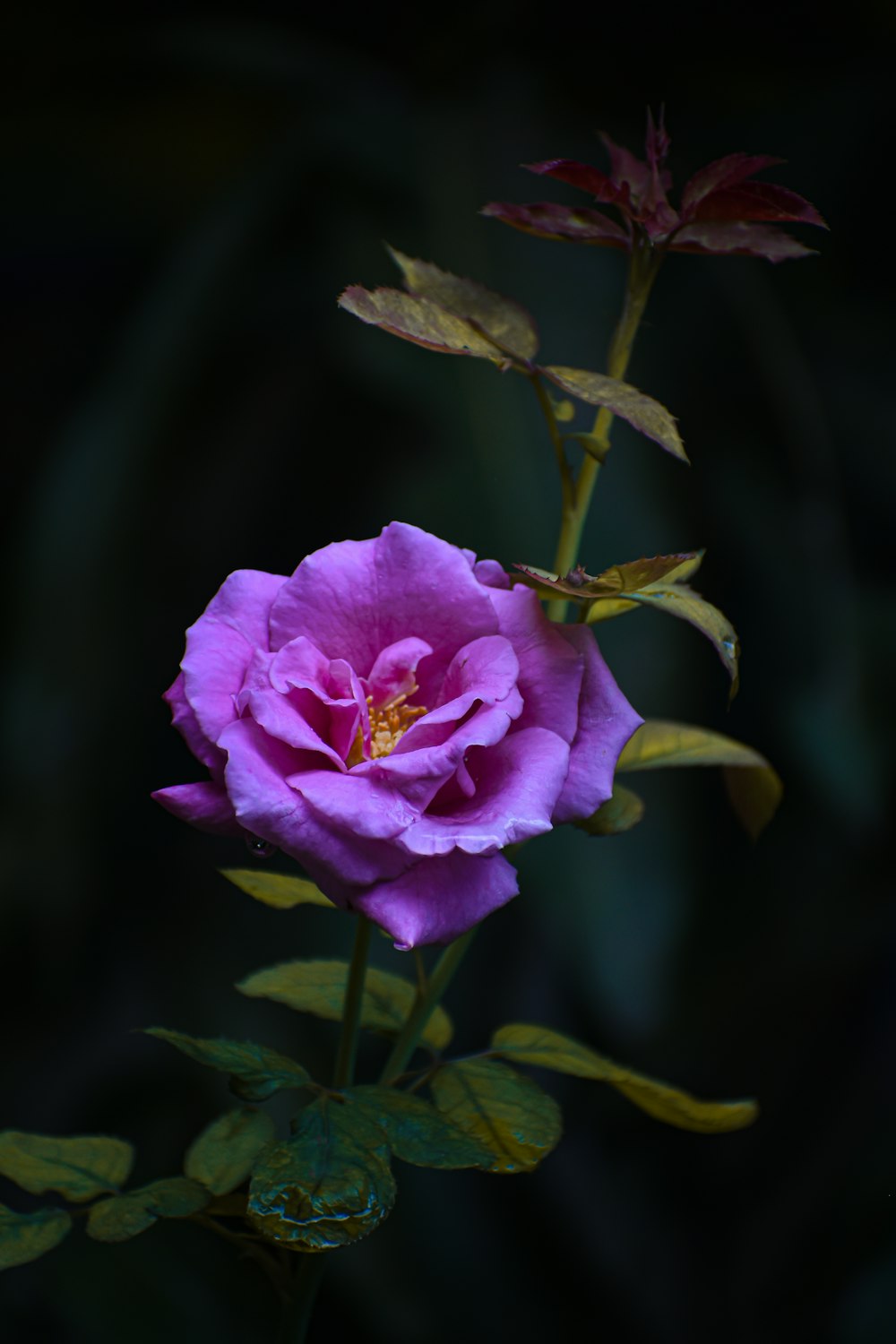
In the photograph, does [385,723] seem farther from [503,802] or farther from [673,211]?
[673,211]

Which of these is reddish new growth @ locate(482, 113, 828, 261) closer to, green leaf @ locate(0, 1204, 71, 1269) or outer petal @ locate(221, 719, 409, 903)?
outer petal @ locate(221, 719, 409, 903)

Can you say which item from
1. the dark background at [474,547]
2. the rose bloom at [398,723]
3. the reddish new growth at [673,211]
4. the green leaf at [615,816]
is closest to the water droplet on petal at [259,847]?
the rose bloom at [398,723]

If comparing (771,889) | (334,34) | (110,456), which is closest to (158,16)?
(334,34)

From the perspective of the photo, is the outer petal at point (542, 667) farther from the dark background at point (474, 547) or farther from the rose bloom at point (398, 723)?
the dark background at point (474, 547)

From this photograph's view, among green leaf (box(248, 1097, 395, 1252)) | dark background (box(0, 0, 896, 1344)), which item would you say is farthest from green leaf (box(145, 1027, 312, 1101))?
dark background (box(0, 0, 896, 1344))

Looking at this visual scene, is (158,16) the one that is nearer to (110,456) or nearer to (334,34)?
(334,34)

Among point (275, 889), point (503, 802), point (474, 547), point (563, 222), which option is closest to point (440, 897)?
point (503, 802)
